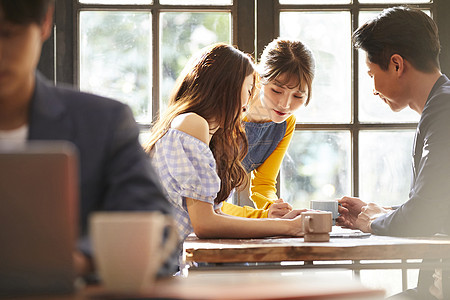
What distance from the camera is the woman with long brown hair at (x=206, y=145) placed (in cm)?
206

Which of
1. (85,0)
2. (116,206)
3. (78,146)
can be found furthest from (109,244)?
(85,0)

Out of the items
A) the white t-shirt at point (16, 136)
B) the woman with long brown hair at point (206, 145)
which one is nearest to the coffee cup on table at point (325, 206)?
the woman with long brown hair at point (206, 145)

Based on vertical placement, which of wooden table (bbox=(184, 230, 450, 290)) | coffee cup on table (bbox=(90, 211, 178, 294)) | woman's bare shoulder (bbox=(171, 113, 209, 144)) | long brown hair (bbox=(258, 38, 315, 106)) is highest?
long brown hair (bbox=(258, 38, 315, 106))

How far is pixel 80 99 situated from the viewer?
48.4 inches

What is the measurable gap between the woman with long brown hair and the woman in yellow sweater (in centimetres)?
31

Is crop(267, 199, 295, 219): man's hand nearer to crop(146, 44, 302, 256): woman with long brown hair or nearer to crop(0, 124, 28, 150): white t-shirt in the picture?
crop(146, 44, 302, 256): woman with long brown hair

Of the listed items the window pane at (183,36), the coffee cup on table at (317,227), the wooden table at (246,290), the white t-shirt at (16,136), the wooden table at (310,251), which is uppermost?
the window pane at (183,36)

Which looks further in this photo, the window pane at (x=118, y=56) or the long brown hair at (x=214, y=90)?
the window pane at (x=118, y=56)

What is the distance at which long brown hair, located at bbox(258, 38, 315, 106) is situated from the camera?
2797 mm

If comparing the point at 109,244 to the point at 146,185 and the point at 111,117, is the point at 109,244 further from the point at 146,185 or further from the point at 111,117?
the point at 111,117

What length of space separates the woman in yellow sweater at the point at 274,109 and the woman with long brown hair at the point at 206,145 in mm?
306

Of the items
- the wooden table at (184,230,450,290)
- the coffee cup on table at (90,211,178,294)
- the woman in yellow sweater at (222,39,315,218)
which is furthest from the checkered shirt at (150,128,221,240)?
the coffee cup on table at (90,211,178,294)

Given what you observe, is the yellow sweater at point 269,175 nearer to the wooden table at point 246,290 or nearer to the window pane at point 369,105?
the window pane at point 369,105

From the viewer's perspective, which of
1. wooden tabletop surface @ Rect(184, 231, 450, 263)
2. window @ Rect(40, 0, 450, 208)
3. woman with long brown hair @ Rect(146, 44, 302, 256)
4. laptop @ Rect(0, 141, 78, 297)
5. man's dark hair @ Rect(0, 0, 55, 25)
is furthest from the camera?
window @ Rect(40, 0, 450, 208)
